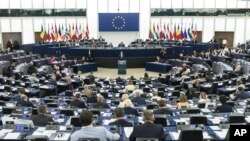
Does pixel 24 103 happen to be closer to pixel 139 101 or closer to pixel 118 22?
pixel 139 101

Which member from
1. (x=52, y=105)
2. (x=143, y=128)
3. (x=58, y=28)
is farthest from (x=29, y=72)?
(x=143, y=128)

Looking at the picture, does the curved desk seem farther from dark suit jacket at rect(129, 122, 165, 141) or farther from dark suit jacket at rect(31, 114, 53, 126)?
dark suit jacket at rect(129, 122, 165, 141)

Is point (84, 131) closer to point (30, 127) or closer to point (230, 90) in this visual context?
point (30, 127)

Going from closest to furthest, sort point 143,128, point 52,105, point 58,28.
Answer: point 143,128 → point 52,105 → point 58,28

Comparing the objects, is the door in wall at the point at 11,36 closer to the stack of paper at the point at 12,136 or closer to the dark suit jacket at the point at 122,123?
the stack of paper at the point at 12,136

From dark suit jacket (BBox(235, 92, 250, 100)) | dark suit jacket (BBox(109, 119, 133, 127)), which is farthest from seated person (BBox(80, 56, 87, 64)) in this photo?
dark suit jacket (BBox(109, 119, 133, 127))

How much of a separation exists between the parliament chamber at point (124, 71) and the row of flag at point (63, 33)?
0.11m

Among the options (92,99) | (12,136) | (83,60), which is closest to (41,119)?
(12,136)

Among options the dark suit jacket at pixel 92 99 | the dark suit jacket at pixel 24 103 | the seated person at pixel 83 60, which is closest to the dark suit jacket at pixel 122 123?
the dark suit jacket at pixel 24 103

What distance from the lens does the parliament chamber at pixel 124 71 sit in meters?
9.61

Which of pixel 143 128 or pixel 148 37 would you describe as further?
pixel 148 37

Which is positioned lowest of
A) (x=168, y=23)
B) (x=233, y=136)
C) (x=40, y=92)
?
(x=40, y=92)

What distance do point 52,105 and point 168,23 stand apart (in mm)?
34170

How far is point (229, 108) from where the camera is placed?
41.1 feet
